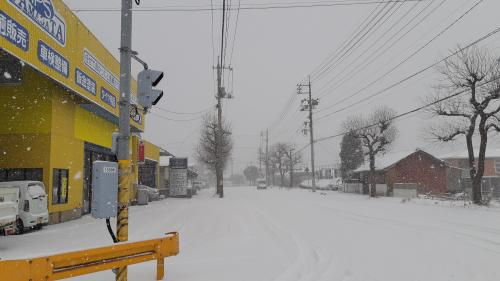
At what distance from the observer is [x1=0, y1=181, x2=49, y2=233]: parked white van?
13.5 m

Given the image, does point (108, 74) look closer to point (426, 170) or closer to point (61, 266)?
point (61, 266)

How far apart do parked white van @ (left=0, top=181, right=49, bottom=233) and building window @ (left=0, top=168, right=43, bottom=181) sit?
2.26 m

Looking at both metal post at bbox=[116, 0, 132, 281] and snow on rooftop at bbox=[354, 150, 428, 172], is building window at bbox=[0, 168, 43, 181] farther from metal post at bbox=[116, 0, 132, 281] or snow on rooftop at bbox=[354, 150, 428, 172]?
snow on rooftop at bbox=[354, 150, 428, 172]

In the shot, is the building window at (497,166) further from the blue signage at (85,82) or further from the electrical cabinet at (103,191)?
the electrical cabinet at (103,191)

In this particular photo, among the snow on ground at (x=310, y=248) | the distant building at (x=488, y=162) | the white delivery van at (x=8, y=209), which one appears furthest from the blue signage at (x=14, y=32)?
the distant building at (x=488, y=162)

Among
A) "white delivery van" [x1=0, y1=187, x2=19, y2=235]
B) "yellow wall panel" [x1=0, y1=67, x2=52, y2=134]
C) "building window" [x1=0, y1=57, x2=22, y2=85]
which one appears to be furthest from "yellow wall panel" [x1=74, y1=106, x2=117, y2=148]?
"white delivery van" [x1=0, y1=187, x2=19, y2=235]

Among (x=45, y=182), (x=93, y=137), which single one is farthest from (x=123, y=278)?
(x=93, y=137)

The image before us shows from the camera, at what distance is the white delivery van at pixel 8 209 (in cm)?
1082

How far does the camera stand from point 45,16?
→ 1393 cm

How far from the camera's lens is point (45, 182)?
16031mm

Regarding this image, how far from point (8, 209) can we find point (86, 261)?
7.09 meters

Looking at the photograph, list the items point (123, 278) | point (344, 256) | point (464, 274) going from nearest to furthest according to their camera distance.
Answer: point (123, 278), point (464, 274), point (344, 256)

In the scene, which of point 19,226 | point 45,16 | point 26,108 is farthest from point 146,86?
point 26,108

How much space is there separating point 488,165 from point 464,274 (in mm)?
65768
